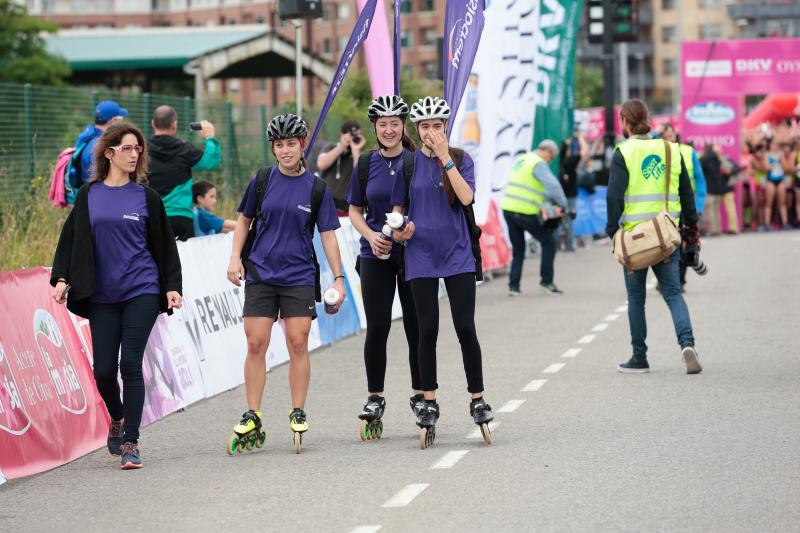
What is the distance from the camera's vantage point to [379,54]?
15.3 metres

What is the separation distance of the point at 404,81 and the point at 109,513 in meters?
31.8

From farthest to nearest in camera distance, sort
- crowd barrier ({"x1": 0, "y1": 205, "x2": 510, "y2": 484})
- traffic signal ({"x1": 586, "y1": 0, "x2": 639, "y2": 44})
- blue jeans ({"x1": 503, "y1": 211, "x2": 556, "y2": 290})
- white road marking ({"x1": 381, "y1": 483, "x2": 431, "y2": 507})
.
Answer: traffic signal ({"x1": 586, "y1": 0, "x2": 639, "y2": 44}) → blue jeans ({"x1": 503, "y1": 211, "x2": 556, "y2": 290}) → crowd barrier ({"x1": 0, "y1": 205, "x2": 510, "y2": 484}) → white road marking ({"x1": 381, "y1": 483, "x2": 431, "y2": 507})

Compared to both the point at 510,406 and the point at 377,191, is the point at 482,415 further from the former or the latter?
the point at 510,406

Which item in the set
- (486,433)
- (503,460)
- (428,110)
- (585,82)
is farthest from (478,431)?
(585,82)

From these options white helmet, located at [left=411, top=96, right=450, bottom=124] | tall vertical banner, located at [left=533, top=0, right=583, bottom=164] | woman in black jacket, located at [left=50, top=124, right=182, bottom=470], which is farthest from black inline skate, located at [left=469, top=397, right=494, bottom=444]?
tall vertical banner, located at [left=533, top=0, right=583, bottom=164]

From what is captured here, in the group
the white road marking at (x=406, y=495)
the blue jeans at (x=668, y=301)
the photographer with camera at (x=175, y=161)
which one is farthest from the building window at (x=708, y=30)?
the white road marking at (x=406, y=495)

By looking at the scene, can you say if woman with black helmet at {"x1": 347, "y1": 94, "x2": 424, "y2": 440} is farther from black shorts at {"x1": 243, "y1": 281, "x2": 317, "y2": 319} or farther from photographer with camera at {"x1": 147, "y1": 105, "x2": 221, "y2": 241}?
photographer with camera at {"x1": 147, "y1": 105, "x2": 221, "y2": 241}

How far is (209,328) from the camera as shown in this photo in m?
12.3

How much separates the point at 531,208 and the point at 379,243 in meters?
11.2

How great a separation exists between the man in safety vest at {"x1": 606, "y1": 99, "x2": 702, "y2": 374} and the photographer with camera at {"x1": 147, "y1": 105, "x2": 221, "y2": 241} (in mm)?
3229

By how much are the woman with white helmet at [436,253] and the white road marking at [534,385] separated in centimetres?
246

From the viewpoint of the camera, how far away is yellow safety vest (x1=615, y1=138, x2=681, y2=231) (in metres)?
12.3

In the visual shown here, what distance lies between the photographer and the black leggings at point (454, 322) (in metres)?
9.21

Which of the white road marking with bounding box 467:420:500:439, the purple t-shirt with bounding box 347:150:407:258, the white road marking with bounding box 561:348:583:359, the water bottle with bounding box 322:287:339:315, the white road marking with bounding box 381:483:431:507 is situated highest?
the purple t-shirt with bounding box 347:150:407:258
